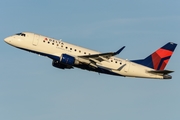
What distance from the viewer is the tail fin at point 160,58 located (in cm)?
7494

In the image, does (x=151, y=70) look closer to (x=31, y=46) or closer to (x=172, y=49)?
(x=172, y=49)

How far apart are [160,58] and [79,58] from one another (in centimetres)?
1560

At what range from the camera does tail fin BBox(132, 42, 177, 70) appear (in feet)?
246

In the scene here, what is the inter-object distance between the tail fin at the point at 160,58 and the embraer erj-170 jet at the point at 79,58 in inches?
70.7

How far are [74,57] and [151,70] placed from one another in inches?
510

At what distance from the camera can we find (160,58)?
76438mm

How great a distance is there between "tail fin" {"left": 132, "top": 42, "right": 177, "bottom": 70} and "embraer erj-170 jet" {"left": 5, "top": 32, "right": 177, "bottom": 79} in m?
1.80

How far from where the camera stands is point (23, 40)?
68375 millimetres

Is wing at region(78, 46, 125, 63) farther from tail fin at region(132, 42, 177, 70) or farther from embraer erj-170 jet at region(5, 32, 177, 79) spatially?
tail fin at region(132, 42, 177, 70)

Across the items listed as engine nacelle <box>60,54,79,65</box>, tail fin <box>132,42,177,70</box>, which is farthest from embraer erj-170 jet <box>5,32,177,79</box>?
tail fin <box>132,42,177,70</box>

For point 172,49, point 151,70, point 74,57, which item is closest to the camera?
point 74,57

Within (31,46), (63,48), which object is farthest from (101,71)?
(31,46)

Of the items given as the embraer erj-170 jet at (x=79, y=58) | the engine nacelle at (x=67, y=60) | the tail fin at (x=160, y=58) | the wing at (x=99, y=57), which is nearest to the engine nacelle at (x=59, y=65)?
the embraer erj-170 jet at (x=79, y=58)

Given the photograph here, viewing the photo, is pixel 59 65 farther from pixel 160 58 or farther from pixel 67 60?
pixel 160 58
